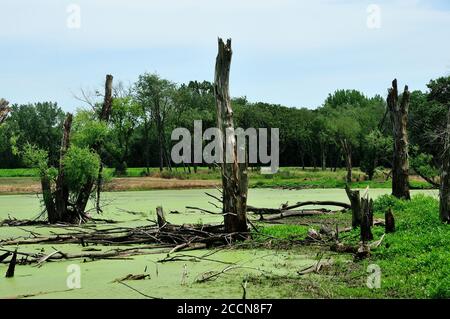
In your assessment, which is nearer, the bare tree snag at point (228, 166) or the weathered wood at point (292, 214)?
the bare tree snag at point (228, 166)

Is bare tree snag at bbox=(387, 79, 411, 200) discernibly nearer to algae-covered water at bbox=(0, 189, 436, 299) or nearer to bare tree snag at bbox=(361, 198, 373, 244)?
bare tree snag at bbox=(361, 198, 373, 244)

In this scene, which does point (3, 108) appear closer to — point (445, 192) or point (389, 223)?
point (389, 223)

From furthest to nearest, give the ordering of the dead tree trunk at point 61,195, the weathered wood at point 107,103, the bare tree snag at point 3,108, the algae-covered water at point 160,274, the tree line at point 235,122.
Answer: the tree line at point 235,122, the weathered wood at point 107,103, the dead tree trunk at point 61,195, the bare tree snag at point 3,108, the algae-covered water at point 160,274

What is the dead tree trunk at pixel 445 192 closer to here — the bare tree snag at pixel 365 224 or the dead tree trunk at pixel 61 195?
the bare tree snag at pixel 365 224

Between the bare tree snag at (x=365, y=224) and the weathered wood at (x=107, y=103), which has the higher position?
the weathered wood at (x=107, y=103)

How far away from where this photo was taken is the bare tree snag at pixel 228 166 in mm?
12508

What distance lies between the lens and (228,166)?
498 inches

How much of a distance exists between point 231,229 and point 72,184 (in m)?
6.67

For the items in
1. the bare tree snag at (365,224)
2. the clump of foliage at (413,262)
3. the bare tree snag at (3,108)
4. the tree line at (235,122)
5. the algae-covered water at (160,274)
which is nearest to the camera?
the clump of foliage at (413,262)

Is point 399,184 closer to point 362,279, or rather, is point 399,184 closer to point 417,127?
point 362,279

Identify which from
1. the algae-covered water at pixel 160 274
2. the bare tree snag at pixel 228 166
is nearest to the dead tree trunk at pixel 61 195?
the algae-covered water at pixel 160 274

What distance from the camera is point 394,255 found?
9398 mm
